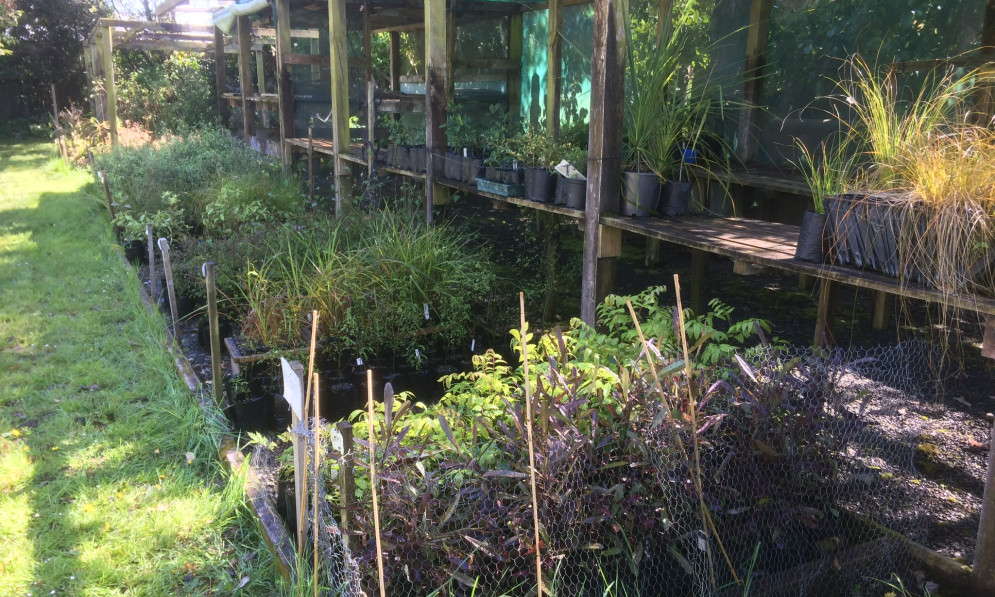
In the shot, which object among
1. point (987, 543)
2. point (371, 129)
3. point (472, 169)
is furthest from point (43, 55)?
point (987, 543)

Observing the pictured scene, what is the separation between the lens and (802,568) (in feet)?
9.11

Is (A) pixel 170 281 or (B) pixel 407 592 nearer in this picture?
(B) pixel 407 592

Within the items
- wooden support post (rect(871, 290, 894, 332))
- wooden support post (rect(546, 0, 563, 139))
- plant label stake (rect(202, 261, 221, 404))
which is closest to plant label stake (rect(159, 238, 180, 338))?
plant label stake (rect(202, 261, 221, 404))

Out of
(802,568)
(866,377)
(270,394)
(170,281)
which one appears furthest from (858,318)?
(170,281)

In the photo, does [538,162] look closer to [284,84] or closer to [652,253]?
[652,253]

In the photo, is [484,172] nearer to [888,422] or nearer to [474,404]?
[474,404]

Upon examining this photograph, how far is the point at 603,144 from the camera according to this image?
13.6 feet

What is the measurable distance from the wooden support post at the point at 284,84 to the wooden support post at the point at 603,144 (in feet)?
19.4

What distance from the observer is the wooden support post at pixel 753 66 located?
669 centimetres

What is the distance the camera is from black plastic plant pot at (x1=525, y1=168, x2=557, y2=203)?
4855mm

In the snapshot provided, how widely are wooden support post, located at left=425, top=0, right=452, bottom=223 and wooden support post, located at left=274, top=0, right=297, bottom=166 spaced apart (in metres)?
3.53

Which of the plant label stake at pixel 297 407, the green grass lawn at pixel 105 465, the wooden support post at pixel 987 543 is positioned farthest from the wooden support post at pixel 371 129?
the wooden support post at pixel 987 543

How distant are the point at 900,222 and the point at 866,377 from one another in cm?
165

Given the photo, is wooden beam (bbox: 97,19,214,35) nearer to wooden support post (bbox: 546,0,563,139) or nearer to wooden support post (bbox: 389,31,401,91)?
wooden support post (bbox: 389,31,401,91)
